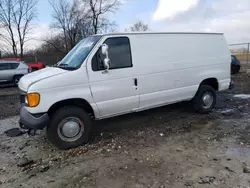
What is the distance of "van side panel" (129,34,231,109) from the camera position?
202 inches

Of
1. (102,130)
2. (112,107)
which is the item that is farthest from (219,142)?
(102,130)

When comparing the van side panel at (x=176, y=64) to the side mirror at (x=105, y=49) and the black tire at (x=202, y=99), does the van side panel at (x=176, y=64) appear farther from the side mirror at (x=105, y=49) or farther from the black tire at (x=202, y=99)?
the side mirror at (x=105, y=49)

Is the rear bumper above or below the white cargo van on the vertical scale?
below

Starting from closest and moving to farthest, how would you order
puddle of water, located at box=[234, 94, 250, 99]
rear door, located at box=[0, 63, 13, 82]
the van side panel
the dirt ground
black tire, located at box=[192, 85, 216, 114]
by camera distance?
the dirt ground
the van side panel
black tire, located at box=[192, 85, 216, 114]
puddle of water, located at box=[234, 94, 250, 99]
rear door, located at box=[0, 63, 13, 82]

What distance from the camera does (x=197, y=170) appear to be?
3.55 metres

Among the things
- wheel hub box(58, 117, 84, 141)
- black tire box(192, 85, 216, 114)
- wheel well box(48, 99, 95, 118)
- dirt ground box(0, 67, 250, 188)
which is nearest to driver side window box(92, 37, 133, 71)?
wheel well box(48, 99, 95, 118)

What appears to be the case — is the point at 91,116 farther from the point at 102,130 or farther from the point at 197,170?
the point at 197,170

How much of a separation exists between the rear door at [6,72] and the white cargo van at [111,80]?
417 inches

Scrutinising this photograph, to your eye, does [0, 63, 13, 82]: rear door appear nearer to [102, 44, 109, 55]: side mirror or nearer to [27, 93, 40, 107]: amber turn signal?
[27, 93, 40, 107]: amber turn signal

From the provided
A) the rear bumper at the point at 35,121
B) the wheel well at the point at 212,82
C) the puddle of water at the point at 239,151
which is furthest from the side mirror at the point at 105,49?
the wheel well at the point at 212,82

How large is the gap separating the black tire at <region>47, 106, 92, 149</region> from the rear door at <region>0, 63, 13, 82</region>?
1134 cm

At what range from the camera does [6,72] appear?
553 inches

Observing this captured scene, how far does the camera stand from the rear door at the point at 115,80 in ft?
14.9

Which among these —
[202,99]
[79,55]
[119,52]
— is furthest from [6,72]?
[202,99]
